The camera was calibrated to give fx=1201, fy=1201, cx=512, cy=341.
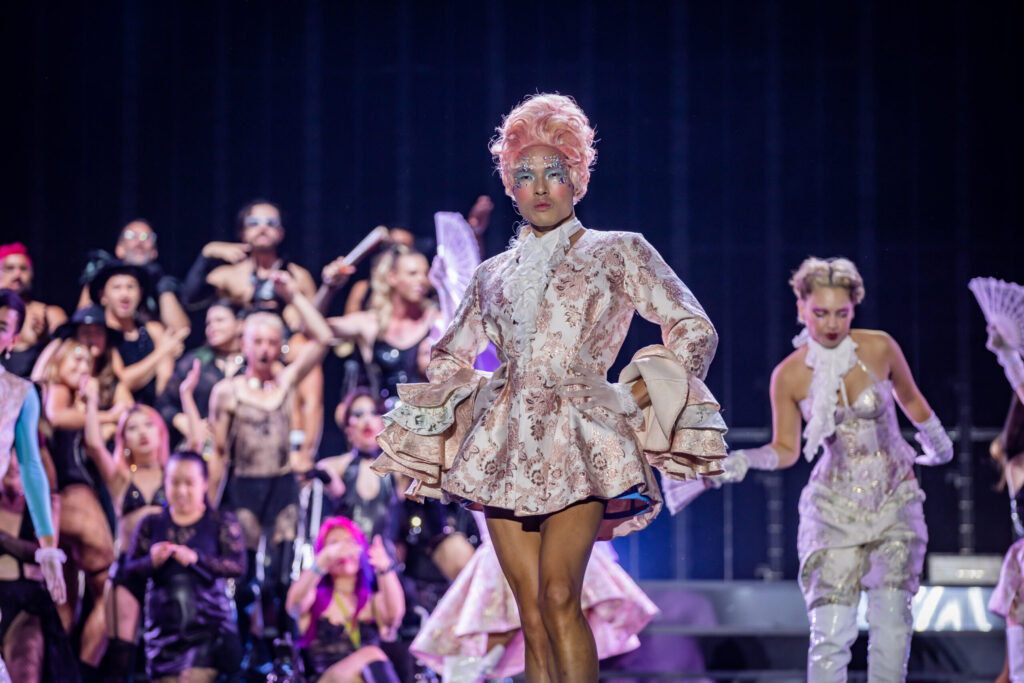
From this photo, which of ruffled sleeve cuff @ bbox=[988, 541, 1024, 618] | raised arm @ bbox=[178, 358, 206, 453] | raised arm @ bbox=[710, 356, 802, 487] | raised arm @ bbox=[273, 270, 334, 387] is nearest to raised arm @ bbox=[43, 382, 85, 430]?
raised arm @ bbox=[178, 358, 206, 453]

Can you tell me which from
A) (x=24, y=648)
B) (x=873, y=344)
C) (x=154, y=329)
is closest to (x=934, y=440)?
Answer: (x=873, y=344)

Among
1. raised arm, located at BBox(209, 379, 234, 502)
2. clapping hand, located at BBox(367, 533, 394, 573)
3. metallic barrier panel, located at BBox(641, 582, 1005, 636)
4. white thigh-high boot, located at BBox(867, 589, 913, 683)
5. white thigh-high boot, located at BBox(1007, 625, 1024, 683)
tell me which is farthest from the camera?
raised arm, located at BBox(209, 379, 234, 502)

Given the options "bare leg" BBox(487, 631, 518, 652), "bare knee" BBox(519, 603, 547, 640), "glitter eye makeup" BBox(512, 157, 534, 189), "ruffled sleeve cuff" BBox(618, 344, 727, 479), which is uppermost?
"glitter eye makeup" BBox(512, 157, 534, 189)

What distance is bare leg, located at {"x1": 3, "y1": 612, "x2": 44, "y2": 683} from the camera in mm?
4859

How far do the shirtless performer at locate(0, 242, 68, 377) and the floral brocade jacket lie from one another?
13.2ft

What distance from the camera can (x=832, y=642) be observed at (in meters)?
3.97

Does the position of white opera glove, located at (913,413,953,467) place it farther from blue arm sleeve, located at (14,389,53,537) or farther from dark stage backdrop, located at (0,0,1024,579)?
blue arm sleeve, located at (14,389,53,537)

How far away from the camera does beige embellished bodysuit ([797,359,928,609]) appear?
4.07 meters

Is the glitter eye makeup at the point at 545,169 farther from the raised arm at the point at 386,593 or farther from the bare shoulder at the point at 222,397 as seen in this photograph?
the bare shoulder at the point at 222,397

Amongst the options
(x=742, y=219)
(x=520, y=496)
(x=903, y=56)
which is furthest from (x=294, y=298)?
(x=520, y=496)

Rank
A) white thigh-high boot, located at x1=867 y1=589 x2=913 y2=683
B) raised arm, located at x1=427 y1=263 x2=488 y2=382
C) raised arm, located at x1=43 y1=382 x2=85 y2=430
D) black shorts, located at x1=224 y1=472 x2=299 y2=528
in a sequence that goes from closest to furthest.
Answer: raised arm, located at x1=427 y1=263 x2=488 y2=382
white thigh-high boot, located at x1=867 y1=589 x2=913 y2=683
raised arm, located at x1=43 y1=382 x2=85 y2=430
black shorts, located at x1=224 y1=472 x2=299 y2=528

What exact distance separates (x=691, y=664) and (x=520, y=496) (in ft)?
9.59

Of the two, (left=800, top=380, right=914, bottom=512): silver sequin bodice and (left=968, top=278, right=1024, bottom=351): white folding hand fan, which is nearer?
(left=800, top=380, right=914, bottom=512): silver sequin bodice

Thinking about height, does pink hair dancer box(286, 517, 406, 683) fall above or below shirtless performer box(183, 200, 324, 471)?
below
